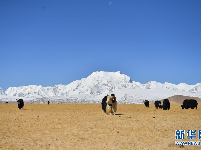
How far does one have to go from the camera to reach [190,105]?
5247cm

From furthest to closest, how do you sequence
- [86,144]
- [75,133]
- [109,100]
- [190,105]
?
1. [190,105]
2. [109,100]
3. [75,133]
4. [86,144]

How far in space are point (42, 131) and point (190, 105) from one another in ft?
139

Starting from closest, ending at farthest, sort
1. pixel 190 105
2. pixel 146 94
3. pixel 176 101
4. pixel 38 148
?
pixel 38 148, pixel 190 105, pixel 176 101, pixel 146 94

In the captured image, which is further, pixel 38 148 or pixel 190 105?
pixel 190 105

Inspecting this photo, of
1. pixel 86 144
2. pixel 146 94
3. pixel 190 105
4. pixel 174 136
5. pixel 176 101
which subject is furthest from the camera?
pixel 146 94

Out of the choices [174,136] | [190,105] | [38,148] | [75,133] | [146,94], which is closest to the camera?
[38,148]

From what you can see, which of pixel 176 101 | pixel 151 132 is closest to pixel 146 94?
pixel 176 101

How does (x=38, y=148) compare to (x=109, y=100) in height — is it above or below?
below

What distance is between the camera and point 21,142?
13.2m

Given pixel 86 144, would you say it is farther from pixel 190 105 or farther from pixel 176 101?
pixel 176 101

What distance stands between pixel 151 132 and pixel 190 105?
39.6 m

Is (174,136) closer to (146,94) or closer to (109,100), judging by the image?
(109,100)

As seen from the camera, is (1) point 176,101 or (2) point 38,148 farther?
(1) point 176,101

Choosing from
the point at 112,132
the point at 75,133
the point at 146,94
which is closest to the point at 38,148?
the point at 75,133
